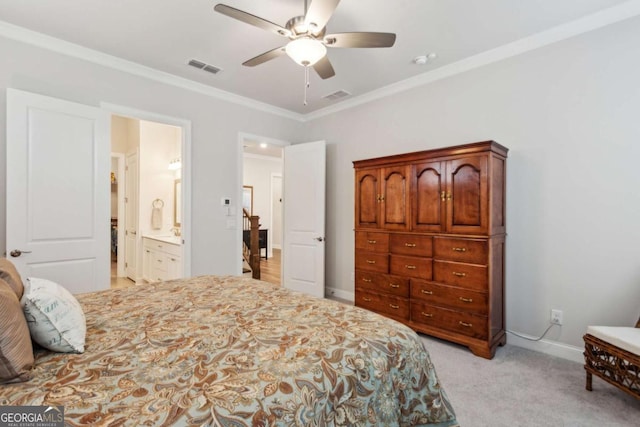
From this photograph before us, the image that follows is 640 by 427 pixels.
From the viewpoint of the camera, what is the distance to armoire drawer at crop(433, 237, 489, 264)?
2527 mm

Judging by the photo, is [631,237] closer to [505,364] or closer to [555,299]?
[555,299]

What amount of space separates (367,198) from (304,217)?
123 centimetres

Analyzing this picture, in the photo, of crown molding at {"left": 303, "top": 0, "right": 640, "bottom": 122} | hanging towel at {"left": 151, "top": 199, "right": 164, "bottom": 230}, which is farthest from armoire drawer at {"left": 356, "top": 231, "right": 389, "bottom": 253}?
hanging towel at {"left": 151, "top": 199, "right": 164, "bottom": 230}

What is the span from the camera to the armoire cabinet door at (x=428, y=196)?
2.81 metres

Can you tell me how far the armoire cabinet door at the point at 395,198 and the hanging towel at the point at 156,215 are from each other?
3.91 meters

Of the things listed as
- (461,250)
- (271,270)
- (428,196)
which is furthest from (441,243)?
(271,270)

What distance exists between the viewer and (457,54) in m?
2.94

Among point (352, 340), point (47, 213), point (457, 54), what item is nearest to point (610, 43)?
point (457, 54)

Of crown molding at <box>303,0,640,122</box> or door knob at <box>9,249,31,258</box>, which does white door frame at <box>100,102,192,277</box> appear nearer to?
door knob at <box>9,249,31,258</box>

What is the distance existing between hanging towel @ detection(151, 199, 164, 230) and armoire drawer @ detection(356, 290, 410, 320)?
3685 mm

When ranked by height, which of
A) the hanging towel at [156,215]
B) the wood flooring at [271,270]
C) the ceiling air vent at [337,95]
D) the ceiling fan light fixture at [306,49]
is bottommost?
the wood flooring at [271,270]

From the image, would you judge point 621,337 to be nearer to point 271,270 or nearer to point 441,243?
point 441,243

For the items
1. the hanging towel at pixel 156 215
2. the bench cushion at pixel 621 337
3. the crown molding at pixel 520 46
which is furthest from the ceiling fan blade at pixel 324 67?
the hanging towel at pixel 156 215

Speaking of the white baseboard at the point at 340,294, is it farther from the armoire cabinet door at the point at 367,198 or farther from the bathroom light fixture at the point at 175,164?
the bathroom light fixture at the point at 175,164
